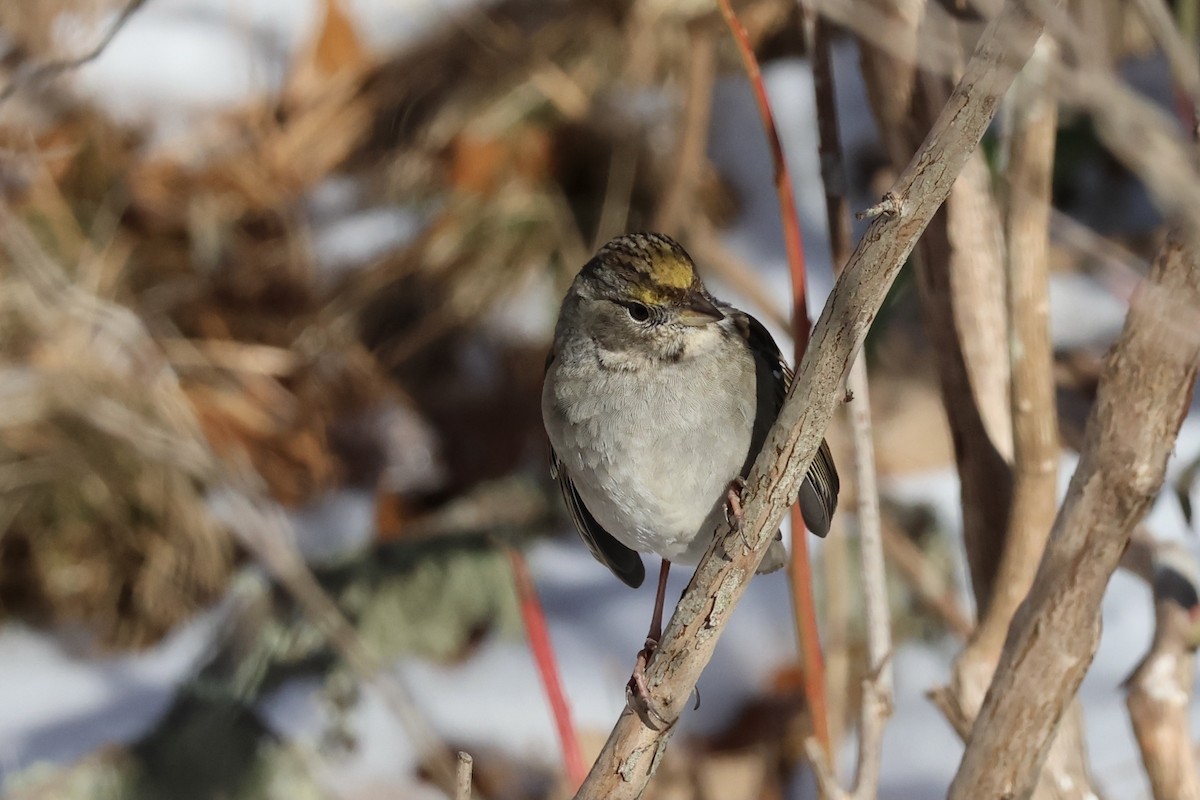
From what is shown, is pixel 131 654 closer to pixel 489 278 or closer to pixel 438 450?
pixel 438 450

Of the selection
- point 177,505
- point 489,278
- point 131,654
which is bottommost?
point 131,654

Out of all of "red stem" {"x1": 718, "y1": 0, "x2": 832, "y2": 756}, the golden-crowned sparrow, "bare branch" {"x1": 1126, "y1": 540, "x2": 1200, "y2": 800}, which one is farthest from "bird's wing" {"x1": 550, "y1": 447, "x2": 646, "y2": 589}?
"bare branch" {"x1": 1126, "y1": 540, "x2": 1200, "y2": 800}

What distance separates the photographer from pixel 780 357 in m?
2.21

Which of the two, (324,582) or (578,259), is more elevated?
(578,259)

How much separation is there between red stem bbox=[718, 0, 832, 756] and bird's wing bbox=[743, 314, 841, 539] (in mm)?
211

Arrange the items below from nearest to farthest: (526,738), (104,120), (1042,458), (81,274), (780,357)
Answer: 1. (1042,458)
2. (780,357)
3. (526,738)
4. (81,274)
5. (104,120)

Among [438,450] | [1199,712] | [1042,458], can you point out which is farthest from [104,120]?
[1199,712]

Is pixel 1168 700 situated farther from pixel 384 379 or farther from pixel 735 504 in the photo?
pixel 384 379

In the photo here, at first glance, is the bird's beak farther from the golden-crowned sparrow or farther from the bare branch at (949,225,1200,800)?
the bare branch at (949,225,1200,800)

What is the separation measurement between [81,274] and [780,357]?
2.86m

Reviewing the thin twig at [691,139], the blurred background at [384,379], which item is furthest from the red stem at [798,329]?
the thin twig at [691,139]

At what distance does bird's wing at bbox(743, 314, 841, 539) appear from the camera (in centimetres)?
215

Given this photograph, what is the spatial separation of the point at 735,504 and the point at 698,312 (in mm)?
397

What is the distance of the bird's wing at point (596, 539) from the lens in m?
2.40
